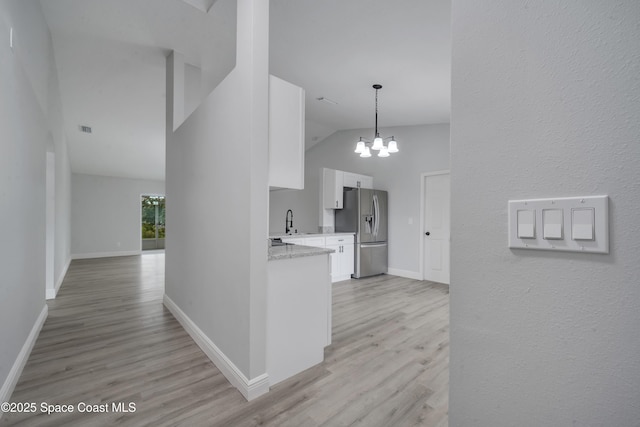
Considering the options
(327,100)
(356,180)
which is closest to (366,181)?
(356,180)

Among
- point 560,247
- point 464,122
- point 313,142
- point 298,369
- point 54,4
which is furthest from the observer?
point 313,142

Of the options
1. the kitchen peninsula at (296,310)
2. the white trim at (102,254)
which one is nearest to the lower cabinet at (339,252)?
the kitchen peninsula at (296,310)

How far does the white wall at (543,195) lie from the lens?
586 mm

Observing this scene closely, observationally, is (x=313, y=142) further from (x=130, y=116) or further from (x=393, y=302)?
(x=393, y=302)

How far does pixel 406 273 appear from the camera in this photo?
5.89 metres

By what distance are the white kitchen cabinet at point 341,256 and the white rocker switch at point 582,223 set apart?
4.71 m

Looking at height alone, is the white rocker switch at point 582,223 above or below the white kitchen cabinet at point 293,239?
above

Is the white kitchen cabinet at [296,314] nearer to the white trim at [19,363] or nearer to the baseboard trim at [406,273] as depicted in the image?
the white trim at [19,363]

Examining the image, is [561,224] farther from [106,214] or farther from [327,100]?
[106,214]

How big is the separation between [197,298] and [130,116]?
4.54 metres

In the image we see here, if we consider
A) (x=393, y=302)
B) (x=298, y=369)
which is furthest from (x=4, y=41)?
(x=393, y=302)

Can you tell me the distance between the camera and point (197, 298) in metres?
2.86

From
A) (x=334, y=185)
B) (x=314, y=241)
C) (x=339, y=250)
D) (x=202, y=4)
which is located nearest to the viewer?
(x=202, y=4)

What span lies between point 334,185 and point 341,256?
141cm
